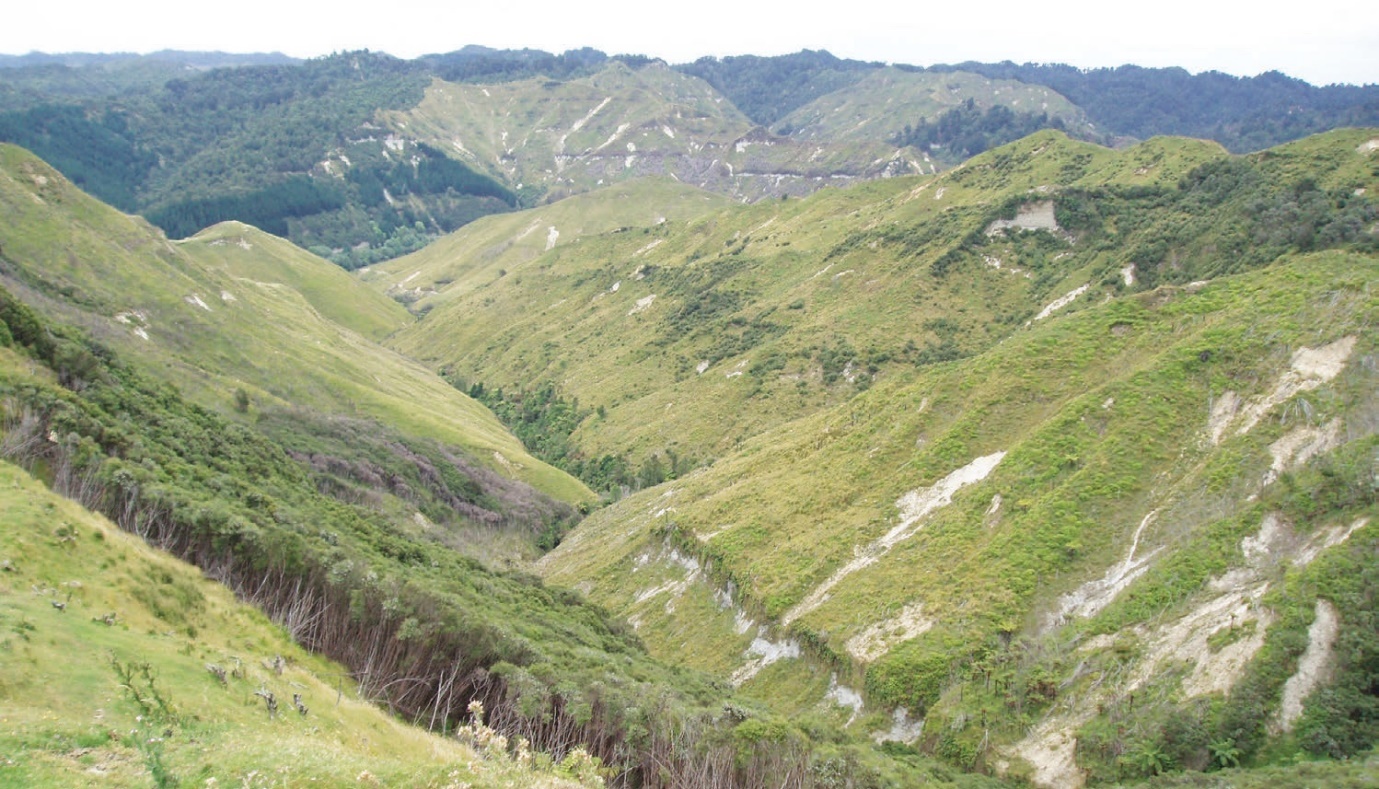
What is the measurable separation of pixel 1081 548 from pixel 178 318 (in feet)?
Result: 506

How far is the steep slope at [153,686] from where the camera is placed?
88.6ft

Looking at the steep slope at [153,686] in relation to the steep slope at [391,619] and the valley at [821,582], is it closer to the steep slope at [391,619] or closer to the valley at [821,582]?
the valley at [821,582]

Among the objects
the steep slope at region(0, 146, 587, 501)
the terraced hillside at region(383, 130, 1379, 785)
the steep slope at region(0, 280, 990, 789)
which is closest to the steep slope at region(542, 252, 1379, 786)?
the terraced hillside at region(383, 130, 1379, 785)

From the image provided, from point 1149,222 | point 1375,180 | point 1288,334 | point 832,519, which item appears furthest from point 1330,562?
point 1149,222

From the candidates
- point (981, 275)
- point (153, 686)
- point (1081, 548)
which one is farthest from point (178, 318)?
point (981, 275)

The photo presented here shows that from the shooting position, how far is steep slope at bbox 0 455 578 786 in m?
27.0

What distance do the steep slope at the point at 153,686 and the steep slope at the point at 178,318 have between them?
8774 cm

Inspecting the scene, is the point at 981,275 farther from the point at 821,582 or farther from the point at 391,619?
the point at 391,619

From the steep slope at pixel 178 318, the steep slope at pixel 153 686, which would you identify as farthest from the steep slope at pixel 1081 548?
the steep slope at pixel 178 318

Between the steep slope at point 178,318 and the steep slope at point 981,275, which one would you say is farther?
the steep slope at point 178,318

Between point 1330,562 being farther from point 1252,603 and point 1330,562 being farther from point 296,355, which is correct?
point 296,355

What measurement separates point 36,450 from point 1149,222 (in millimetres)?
165695

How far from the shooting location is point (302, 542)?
5931 centimetres

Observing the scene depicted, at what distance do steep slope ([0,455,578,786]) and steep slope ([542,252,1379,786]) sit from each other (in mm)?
35516
